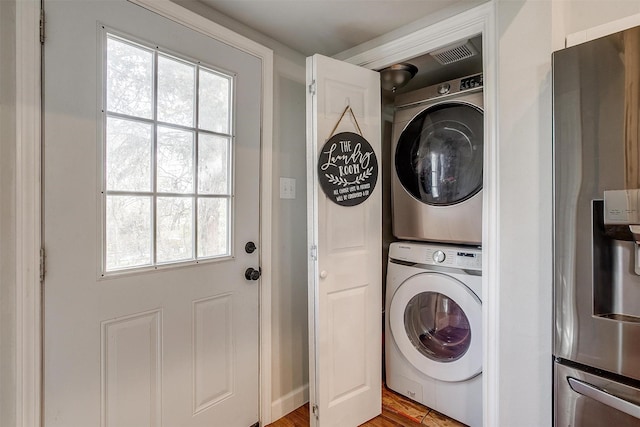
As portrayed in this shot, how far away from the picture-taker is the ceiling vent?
5.26 ft

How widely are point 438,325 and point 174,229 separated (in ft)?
5.34

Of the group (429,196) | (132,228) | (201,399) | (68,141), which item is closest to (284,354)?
(201,399)

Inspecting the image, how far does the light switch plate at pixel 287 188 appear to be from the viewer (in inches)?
71.8

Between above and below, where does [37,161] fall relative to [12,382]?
above

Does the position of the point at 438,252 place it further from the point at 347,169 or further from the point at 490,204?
the point at 347,169

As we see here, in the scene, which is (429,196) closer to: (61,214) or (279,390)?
(279,390)

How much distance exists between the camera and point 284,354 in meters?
1.85

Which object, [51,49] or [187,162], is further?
[187,162]

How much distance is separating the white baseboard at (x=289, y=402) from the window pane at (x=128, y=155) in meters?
1.40

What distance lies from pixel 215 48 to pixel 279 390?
188cm

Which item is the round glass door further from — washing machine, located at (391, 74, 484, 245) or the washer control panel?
washing machine, located at (391, 74, 484, 245)

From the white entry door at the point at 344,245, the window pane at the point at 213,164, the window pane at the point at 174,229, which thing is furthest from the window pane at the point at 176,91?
the white entry door at the point at 344,245

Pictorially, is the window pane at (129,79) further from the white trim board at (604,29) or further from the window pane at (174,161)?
the white trim board at (604,29)

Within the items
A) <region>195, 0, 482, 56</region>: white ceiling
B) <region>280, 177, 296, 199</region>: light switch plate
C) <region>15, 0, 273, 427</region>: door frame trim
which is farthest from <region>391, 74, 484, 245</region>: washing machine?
<region>15, 0, 273, 427</region>: door frame trim
